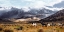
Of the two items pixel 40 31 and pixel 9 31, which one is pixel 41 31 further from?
pixel 9 31

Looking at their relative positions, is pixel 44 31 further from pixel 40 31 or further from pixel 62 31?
pixel 62 31

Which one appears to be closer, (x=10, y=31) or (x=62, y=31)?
(x=10, y=31)

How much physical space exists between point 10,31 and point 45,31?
5341mm

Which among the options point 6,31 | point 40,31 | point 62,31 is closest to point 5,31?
point 6,31

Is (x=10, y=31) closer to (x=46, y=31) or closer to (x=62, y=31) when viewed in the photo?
(x=46, y=31)

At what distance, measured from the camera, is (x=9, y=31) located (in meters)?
29.6

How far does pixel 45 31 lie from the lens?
3039 centimetres

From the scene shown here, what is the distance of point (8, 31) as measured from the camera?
30.0 m

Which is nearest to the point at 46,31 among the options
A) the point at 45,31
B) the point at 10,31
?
the point at 45,31

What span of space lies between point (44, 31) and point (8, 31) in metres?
5.47

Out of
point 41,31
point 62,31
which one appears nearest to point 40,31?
point 41,31

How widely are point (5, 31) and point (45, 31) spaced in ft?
20.0

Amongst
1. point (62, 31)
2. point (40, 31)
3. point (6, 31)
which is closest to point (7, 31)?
point (6, 31)

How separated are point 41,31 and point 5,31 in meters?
5.48
